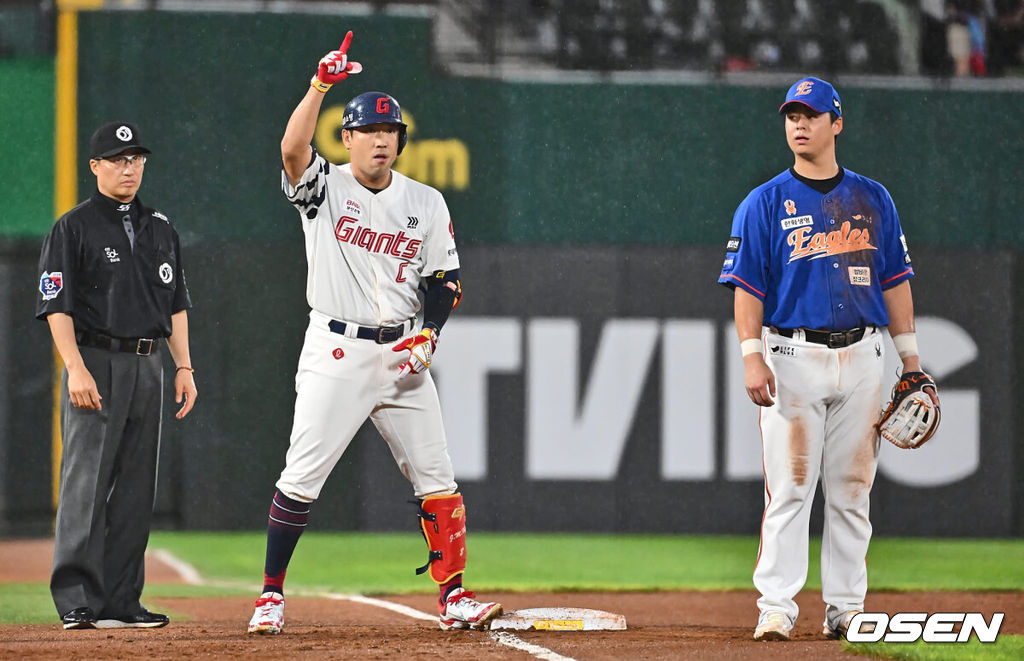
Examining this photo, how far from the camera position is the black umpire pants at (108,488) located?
233 inches

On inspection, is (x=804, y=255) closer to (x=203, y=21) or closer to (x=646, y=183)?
(x=646, y=183)

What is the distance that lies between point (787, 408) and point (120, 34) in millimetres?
7826

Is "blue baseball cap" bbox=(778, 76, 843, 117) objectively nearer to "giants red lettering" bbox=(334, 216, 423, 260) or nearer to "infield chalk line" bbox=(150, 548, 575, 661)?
"giants red lettering" bbox=(334, 216, 423, 260)

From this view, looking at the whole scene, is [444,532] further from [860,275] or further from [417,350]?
[860,275]

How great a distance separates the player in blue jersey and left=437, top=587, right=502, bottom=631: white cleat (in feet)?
3.71

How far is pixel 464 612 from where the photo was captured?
584 centimetres

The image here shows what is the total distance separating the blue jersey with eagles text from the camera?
5.51 m

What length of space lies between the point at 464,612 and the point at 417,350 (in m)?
1.13

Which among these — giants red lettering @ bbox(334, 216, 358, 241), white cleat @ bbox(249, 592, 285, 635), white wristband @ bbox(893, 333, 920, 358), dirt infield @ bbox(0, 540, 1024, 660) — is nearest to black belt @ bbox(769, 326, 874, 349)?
white wristband @ bbox(893, 333, 920, 358)

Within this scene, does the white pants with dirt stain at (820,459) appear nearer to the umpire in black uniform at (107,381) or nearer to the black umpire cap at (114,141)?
the umpire in black uniform at (107,381)

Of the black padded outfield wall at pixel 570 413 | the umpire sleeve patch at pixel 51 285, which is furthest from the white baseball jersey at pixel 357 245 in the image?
the black padded outfield wall at pixel 570 413

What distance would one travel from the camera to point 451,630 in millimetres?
5836

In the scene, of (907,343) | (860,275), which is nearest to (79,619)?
(860,275)

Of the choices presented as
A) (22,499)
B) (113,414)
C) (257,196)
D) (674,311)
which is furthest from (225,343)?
(113,414)
